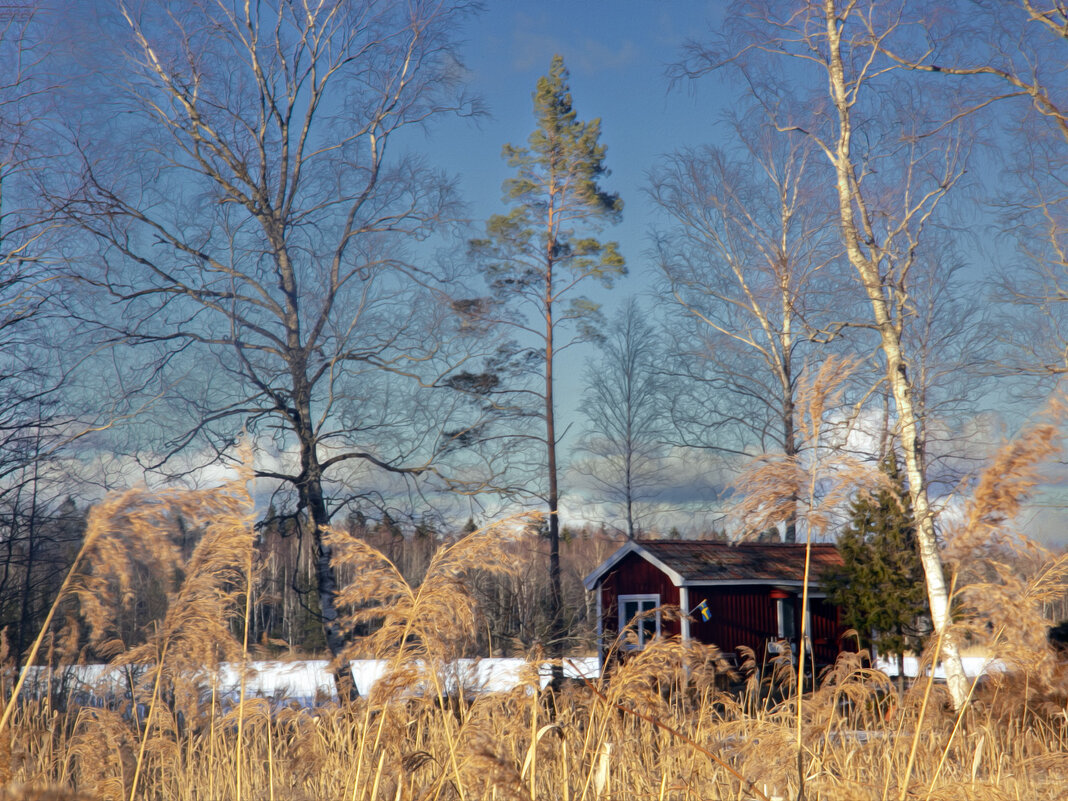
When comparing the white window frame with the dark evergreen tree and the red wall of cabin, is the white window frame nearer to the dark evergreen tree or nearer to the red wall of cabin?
the red wall of cabin

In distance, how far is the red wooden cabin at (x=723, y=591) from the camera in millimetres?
18141

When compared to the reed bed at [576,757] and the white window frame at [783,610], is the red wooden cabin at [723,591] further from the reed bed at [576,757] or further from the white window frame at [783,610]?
the reed bed at [576,757]

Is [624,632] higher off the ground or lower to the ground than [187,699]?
higher

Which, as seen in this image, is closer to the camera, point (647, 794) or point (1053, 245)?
point (647, 794)

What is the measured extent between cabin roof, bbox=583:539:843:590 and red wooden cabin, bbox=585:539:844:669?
0.06 feet

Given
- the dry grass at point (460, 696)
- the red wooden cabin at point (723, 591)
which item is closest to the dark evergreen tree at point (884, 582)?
the red wooden cabin at point (723, 591)

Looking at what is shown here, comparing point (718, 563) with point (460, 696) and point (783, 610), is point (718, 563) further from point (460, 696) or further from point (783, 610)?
point (460, 696)

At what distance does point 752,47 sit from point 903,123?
3.54 meters

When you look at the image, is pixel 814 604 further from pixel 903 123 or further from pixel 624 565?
pixel 903 123

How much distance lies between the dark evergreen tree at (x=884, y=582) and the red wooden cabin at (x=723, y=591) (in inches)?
50.8

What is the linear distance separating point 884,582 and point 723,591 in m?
3.72

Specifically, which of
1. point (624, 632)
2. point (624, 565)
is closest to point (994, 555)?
point (624, 632)

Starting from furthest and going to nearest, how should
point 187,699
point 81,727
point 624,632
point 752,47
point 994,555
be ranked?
point 752,47 < point 81,727 < point 187,699 < point 624,632 < point 994,555

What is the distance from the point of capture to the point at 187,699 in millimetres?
4090
